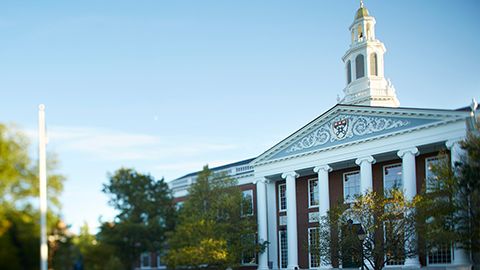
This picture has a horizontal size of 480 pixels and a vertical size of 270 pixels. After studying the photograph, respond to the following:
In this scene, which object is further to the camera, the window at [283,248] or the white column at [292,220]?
the window at [283,248]

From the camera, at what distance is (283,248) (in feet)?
157

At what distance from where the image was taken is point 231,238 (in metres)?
44.1

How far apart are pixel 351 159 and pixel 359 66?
52.2 feet

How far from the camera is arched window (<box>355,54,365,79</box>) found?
53906mm

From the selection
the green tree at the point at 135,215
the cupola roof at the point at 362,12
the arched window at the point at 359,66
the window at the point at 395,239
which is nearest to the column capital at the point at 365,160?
the window at the point at 395,239

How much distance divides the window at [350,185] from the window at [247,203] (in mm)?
7847

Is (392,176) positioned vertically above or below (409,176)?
above

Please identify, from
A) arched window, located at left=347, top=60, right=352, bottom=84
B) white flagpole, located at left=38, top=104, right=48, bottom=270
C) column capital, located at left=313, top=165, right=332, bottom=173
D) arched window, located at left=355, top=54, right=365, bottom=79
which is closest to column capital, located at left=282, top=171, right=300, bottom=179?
column capital, located at left=313, top=165, right=332, bottom=173

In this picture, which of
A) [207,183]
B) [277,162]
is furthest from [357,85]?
[207,183]

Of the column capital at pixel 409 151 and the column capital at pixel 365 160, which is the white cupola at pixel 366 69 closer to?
the column capital at pixel 365 160

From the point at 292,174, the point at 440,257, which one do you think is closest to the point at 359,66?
the point at 292,174

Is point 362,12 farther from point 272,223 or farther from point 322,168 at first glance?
point 272,223

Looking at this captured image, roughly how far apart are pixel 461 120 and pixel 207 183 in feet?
60.2

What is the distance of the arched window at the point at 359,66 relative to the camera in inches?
2122
